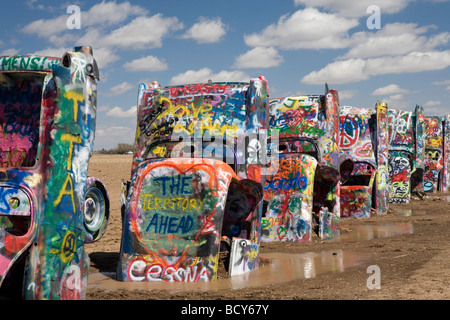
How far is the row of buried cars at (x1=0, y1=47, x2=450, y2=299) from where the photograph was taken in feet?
19.2

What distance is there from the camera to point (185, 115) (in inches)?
374

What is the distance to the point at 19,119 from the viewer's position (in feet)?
21.9

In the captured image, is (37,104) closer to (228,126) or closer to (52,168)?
(52,168)

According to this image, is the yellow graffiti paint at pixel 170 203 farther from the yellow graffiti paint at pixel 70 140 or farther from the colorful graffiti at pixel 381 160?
the colorful graffiti at pixel 381 160

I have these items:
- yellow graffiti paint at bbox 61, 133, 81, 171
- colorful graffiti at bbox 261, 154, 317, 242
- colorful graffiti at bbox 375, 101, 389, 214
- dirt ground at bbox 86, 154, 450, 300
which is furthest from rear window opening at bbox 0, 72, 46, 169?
colorful graffiti at bbox 375, 101, 389, 214

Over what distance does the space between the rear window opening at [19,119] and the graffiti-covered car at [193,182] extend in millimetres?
2072

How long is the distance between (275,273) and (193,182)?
1865 millimetres

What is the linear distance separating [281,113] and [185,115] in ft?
14.2

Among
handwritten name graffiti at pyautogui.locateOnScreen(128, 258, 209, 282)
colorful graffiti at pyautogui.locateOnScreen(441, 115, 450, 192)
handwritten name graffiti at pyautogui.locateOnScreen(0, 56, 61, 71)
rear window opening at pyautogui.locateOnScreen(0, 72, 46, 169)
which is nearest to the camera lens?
handwritten name graffiti at pyautogui.locateOnScreen(0, 56, 61, 71)

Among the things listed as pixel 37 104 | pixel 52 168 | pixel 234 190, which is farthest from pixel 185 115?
pixel 52 168

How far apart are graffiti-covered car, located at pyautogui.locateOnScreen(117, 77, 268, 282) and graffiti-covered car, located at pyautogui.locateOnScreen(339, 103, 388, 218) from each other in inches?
341

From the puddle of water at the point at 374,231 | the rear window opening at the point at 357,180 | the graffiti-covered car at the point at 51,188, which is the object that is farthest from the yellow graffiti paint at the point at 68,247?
the rear window opening at the point at 357,180

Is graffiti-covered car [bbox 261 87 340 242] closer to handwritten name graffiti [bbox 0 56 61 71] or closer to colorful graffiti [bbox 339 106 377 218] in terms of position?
colorful graffiti [bbox 339 106 377 218]
